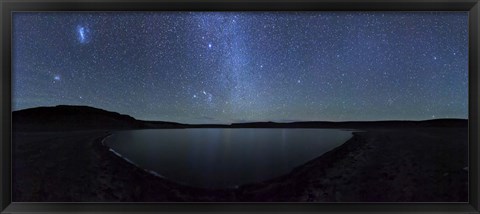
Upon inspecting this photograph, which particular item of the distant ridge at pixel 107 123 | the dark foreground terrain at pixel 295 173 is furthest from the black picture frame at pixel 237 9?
the distant ridge at pixel 107 123

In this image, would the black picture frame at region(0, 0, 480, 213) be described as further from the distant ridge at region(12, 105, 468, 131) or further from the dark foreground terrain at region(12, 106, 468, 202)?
the distant ridge at region(12, 105, 468, 131)

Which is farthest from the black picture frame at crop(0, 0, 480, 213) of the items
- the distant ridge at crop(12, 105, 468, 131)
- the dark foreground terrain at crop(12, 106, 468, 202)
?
the distant ridge at crop(12, 105, 468, 131)

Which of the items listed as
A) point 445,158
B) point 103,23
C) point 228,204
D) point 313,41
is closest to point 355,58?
point 313,41

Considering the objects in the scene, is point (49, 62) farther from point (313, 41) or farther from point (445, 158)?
point (445, 158)

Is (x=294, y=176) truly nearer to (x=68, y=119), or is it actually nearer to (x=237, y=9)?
(x=237, y=9)

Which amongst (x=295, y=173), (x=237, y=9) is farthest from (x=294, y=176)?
(x=237, y=9)

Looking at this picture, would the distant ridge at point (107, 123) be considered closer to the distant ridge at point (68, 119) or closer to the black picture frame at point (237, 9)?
the distant ridge at point (68, 119)
